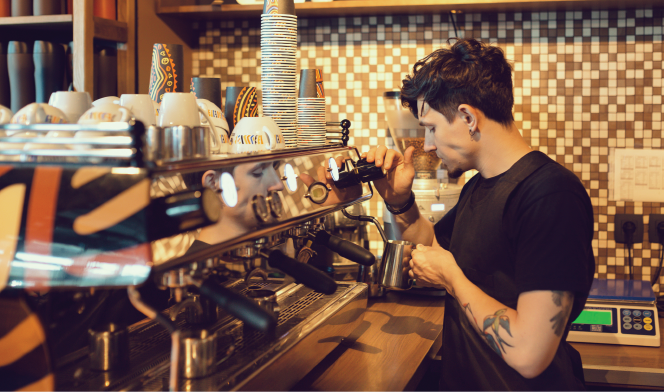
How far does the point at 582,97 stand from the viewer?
1.75 m

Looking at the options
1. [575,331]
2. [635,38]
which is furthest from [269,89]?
[635,38]

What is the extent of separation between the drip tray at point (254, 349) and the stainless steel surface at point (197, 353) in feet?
0.04

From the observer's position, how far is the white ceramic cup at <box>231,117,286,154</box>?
97 cm

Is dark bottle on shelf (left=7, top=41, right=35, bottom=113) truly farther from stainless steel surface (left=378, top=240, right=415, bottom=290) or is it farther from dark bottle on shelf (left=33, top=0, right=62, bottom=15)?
stainless steel surface (left=378, top=240, right=415, bottom=290)

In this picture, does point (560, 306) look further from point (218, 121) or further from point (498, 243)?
point (218, 121)

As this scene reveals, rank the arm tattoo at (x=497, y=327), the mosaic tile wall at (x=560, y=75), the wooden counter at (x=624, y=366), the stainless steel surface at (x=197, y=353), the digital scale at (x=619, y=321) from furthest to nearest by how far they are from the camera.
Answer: the mosaic tile wall at (x=560, y=75), the digital scale at (x=619, y=321), the wooden counter at (x=624, y=366), the arm tattoo at (x=497, y=327), the stainless steel surface at (x=197, y=353)

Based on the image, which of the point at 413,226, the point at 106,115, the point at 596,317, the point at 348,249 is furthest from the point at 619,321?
the point at 106,115

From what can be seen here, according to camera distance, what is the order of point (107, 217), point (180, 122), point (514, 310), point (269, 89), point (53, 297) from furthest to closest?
1. point (269, 89)
2. point (514, 310)
3. point (180, 122)
4. point (53, 297)
5. point (107, 217)

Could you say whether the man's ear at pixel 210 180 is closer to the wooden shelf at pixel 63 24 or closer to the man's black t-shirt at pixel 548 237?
the man's black t-shirt at pixel 548 237

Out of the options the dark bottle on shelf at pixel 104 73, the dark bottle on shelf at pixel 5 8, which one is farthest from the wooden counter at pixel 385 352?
the dark bottle on shelf at pixel 5 8

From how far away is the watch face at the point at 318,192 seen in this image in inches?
38.7

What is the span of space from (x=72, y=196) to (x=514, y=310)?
2.30ft

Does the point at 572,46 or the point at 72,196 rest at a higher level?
the point at 572,46

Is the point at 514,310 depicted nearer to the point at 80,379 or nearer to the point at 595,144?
the point at 80,379
